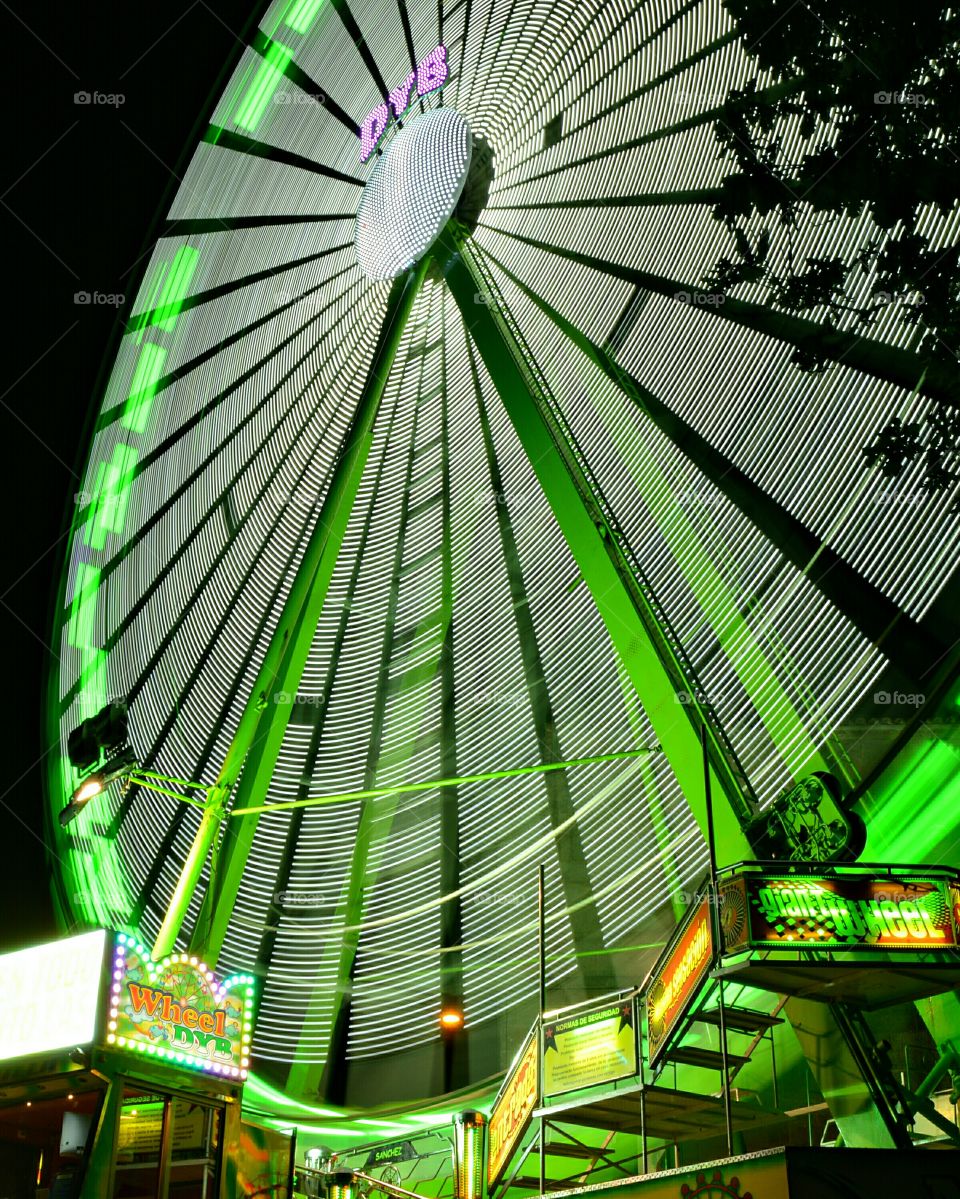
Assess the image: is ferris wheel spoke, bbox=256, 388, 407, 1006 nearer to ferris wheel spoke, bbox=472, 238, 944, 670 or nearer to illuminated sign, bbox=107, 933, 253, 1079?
ferris wheel spoke, bbox=472, 238, 944, 670

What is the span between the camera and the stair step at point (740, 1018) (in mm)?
11266

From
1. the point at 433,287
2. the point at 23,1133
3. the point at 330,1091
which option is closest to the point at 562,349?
the point at 433,287

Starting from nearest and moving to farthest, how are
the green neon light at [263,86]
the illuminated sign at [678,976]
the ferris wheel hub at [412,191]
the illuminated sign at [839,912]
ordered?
the illuminated sign at [839,912] < the illuminated sign at [678,976] < the ferris wheel hub at [412,191] < the green neon light at [263,86]

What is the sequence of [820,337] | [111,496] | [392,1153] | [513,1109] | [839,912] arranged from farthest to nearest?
[111,496], [392,1153], [513,1109], [820,337], [839,912]

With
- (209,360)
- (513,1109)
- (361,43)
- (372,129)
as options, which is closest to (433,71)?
(372,129)

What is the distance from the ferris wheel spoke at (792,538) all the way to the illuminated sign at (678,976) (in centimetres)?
314

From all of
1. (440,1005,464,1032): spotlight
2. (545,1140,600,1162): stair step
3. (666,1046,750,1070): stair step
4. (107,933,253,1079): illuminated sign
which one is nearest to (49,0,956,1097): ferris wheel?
(440,1005,464,1032): spotlight

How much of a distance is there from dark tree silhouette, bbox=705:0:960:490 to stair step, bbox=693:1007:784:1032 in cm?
525

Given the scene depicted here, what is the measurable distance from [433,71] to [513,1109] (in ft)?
46.9

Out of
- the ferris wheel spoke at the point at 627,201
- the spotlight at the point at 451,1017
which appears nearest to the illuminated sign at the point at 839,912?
the ferris wheel spoke at the point at 627,201

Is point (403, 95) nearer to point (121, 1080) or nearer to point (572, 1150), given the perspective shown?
point (121, 1080)

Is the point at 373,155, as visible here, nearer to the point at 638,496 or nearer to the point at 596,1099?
the point at 638,496

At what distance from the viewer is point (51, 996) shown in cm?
933

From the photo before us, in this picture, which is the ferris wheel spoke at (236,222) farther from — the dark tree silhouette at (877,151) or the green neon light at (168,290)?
the dark tree silhouette at (877,151)
